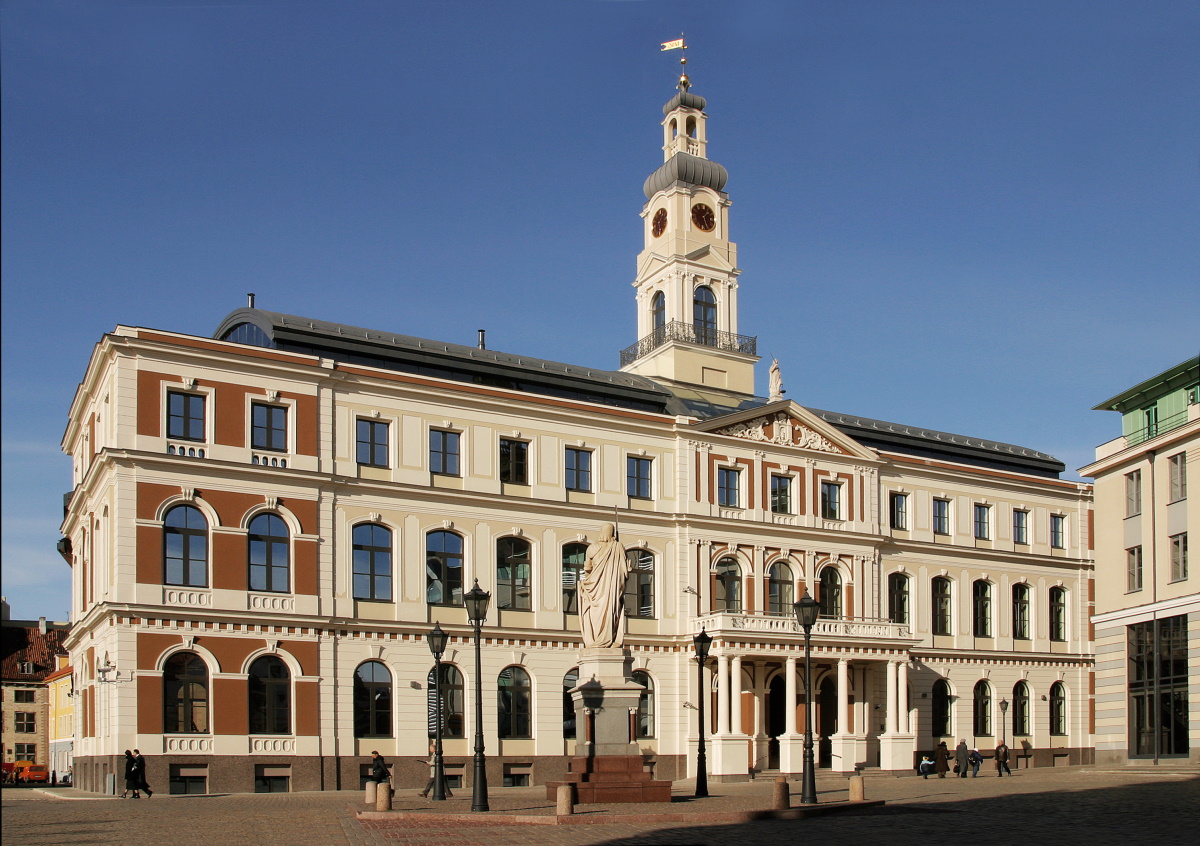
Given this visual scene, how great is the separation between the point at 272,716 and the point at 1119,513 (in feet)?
108

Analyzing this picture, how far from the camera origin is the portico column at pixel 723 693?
49719 mm

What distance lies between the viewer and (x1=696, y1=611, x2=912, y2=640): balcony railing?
5078 centimetres

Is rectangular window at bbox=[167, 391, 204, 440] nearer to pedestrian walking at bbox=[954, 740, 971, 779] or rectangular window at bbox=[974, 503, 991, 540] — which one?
pedestrian walking at bbox=[954, 740, 971, 779]

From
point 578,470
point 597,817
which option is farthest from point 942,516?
point 597,817

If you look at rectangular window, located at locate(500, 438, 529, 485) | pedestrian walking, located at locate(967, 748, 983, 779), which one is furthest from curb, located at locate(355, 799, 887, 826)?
pedestrian walking, located at locate(967, 748, 983, 779)

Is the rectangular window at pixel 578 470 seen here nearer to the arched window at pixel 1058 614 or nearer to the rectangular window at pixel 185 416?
the rectangular window at pixel 185 416

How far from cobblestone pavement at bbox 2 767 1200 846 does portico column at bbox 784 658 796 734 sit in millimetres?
11662

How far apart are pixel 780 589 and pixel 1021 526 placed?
631 inches

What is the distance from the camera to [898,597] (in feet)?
195

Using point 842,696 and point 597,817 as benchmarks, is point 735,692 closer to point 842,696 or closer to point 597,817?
point 842,696

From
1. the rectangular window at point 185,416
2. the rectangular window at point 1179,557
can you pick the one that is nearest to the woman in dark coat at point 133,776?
the rectangular window at point 185,416

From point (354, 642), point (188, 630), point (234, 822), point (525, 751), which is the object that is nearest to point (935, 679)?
point (525, 751)

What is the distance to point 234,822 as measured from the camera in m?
26.8

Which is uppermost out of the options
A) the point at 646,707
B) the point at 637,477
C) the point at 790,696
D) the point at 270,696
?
the point at 637,477
